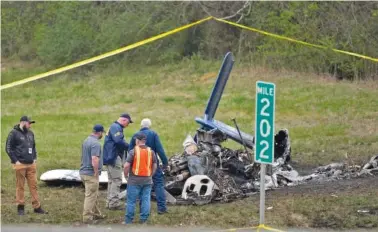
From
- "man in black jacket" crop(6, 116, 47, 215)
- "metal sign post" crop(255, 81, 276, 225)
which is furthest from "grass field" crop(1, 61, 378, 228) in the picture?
"metal sign post" crop(255, 81, 276, 225)

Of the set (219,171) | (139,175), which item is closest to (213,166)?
(219,171)

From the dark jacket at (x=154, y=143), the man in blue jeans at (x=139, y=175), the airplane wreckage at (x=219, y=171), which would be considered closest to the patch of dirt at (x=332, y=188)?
the airplane wreckage at (x=219, y=171)

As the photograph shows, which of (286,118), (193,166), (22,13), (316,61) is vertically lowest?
(193,166)

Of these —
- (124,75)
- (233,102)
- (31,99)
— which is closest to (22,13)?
(124,75)

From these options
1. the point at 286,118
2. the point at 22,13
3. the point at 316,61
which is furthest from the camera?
the point at 22,13

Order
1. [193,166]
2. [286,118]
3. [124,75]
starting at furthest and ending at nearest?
[124,75] < [286,118] < [193,166]

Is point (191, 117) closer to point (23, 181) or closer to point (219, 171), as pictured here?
point (219, 171)

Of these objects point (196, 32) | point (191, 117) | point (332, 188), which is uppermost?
point (196, 32)

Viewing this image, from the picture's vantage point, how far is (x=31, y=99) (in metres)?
33.8

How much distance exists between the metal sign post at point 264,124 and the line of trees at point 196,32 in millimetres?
19455

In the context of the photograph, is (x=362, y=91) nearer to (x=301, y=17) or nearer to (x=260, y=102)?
(x=301, y=17)

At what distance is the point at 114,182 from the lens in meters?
14.0

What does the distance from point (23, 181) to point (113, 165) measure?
145 cm

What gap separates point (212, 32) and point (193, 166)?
24636mm
